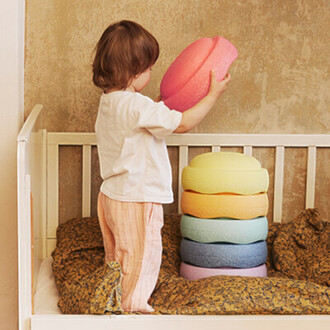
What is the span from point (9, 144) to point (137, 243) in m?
0.49

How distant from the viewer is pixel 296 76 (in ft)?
6.82

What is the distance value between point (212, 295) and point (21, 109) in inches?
31.1

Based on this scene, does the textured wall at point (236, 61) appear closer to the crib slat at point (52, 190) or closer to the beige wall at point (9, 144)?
the crib slat at point (52, 190)

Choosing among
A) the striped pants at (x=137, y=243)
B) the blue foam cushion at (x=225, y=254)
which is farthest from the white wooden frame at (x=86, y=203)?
the blue foam cushion at (x=225, y=254)

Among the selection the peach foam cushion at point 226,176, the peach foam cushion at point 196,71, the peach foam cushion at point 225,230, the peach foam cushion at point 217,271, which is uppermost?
the peach foam cushion at point 196,71

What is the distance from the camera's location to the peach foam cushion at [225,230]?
157 cm

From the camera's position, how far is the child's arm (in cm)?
143

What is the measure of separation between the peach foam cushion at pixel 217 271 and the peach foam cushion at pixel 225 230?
8cm

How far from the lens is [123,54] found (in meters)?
1.44

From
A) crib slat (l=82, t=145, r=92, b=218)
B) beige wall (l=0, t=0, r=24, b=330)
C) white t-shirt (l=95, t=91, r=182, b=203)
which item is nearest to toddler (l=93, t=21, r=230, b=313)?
white t-shirt (l=95, t=91, r=182, b=203)

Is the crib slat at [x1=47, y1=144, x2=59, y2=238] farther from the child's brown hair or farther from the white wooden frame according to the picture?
the child's brown hair

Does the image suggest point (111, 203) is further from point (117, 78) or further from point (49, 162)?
point (49, 162)

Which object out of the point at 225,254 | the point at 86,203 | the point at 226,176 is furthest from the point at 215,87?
the point at 86,203

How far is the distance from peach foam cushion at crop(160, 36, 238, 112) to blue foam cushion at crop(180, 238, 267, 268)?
407mm
